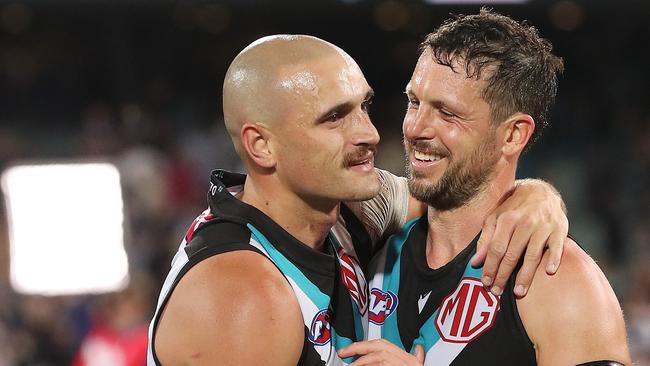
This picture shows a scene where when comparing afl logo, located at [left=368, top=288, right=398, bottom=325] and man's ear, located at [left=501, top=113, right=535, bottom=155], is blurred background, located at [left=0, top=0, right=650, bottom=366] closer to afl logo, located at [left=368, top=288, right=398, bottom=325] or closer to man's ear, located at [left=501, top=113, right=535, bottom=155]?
afl logo, located at [left=368, top=288, right=398, bottom=325]

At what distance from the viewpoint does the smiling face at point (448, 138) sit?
117 inches

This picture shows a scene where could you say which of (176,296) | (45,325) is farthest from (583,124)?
(176,296)

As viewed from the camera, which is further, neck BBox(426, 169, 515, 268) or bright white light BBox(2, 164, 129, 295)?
Result: bright white light BBox(2, 164, 129, 295)

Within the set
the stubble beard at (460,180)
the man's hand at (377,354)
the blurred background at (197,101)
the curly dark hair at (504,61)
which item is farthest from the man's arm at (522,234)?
the blurred background at (197,101)

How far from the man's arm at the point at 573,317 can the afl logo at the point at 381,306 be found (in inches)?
19.9

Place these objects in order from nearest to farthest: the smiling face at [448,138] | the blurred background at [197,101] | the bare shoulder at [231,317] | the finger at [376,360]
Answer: the bare shoulder at [231,317], the finger at [376,360], the smiling face at [448,138], the blurred background at [197,101]

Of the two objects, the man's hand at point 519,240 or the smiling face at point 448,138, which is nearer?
the man's hand at point 519,240

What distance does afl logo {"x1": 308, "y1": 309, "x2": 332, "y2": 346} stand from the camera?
279cm

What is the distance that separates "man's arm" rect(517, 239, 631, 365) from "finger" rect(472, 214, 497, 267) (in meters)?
0.19

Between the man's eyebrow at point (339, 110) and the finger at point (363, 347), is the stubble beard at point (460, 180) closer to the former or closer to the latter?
the man's eyebrow at point (339, 110)

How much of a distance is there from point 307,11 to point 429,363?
6814 millimetres

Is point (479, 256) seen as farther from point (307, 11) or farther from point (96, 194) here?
point (307, 11)

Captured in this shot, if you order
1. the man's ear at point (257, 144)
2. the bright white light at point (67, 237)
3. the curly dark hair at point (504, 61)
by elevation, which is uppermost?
the curly dark hair at point (504, 61)

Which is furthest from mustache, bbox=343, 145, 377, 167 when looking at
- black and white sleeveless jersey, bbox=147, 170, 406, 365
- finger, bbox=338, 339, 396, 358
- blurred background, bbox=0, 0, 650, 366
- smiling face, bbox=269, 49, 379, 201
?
blurred background, bbox=0, 0, 650, 366
